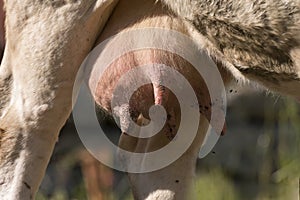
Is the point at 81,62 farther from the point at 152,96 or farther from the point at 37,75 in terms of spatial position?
the point at 152,96

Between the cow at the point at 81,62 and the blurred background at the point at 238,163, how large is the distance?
0.96m

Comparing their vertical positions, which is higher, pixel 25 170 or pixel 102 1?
pixel 102 1

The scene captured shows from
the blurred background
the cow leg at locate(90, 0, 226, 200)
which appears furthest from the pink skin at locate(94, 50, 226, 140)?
the blurred background

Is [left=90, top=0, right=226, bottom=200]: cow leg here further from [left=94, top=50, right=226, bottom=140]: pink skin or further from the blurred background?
the blurred background

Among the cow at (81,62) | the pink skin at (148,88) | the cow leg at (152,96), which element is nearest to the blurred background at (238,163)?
the cow leg at (152,96)

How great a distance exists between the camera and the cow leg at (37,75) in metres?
2.95

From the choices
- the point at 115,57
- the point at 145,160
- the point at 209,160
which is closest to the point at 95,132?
the point at 209,160

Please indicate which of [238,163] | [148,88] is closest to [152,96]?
[148,88]

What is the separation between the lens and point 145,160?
132 inches

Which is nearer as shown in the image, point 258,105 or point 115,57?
point 115,57

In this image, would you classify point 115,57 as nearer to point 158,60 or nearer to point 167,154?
point 158,60

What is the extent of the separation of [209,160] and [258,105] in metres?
0.59

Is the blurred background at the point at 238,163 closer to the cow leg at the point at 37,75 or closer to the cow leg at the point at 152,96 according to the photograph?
the cow leg at the point at 152,96

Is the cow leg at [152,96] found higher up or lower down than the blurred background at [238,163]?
higher up
